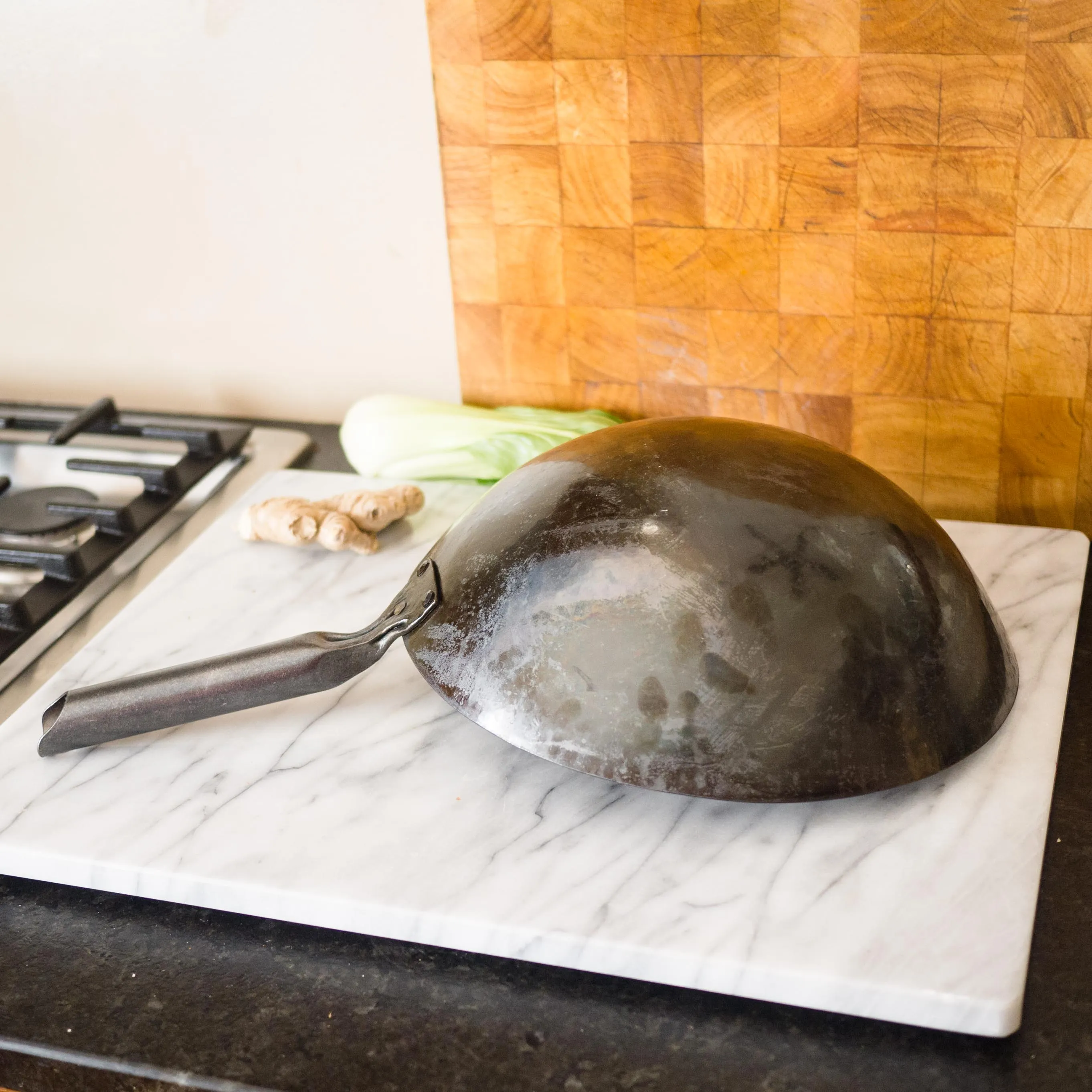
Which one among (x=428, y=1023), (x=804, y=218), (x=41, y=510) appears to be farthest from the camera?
(x=41, y=510)

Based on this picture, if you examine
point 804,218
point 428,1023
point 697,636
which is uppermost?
point 804,218

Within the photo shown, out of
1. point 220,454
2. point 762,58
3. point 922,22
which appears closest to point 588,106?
point 762,58

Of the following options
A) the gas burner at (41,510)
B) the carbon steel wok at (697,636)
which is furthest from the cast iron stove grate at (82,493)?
the carbon steel wok at (697,636)

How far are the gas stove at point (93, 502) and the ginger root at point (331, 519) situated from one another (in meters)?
0.10

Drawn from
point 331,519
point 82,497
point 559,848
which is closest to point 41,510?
point 82,497

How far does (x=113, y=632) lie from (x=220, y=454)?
28cm

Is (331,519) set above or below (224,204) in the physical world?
below

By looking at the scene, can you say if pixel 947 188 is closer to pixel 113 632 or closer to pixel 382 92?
pixel 382 92

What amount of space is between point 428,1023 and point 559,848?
0.35ft

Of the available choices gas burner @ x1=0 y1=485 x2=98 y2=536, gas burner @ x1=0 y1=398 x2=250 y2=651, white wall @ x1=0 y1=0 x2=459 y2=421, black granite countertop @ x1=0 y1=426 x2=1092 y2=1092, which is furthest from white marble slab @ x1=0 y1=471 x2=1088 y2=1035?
white wall @ x1=0 y1=0 x2=459 y2=421

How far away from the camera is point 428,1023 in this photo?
1.85ft

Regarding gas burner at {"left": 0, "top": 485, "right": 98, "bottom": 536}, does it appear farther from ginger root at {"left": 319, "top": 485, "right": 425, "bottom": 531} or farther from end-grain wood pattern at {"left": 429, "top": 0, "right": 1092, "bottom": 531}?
end-grain wood pattern at {"left": 429, "top": 0, "right": 1092, "bottom": 531}

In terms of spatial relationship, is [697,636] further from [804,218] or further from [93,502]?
[93,502]

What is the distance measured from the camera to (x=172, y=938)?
2.05 feet
